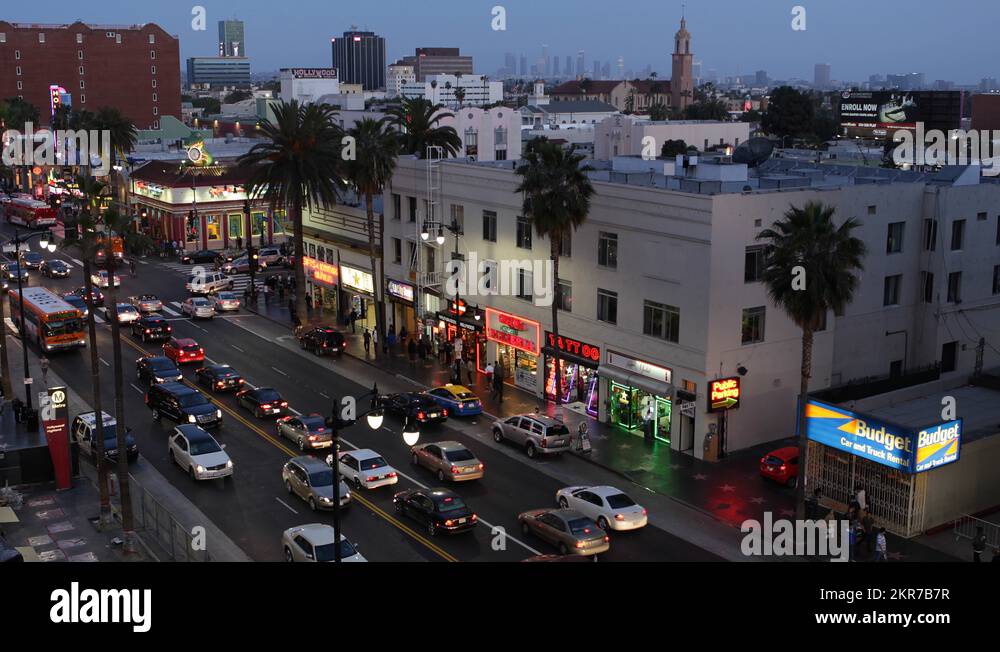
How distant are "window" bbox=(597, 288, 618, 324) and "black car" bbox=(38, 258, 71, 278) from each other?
52.3 metres

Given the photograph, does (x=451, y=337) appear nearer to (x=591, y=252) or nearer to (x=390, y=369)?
(x=390, y=369)

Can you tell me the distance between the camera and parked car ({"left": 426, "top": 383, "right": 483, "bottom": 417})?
43.4 metres

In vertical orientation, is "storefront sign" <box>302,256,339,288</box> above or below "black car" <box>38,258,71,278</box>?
above

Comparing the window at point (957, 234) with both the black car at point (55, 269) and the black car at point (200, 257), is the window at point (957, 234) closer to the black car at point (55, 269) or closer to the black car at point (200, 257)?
the black car at point (200, 257)

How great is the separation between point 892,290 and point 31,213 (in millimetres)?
85407

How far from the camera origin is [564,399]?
45.4 metres

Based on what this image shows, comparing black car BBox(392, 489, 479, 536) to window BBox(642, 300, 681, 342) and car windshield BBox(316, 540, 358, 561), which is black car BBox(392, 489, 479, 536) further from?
window BBox(642, 300, 681, 342)

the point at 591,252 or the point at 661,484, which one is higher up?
the point at 591,252

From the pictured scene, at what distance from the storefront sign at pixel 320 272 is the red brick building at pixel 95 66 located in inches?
4494

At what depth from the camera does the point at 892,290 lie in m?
44.2

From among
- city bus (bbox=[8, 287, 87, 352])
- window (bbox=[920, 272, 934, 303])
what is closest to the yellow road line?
city bus (bbox=[8, 287, 87, 352])

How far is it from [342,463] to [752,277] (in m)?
17.1

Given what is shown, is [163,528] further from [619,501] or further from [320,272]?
[320,272]
